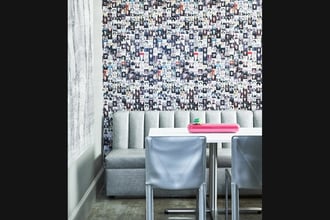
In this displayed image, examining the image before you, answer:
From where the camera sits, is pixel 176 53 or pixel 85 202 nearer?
pixel 85 202

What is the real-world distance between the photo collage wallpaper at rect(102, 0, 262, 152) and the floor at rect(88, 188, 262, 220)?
3.50 feet

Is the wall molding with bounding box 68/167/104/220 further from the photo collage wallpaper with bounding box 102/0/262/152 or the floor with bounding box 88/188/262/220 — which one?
the photo collage wallpaper with bounding box 102/0/262/152

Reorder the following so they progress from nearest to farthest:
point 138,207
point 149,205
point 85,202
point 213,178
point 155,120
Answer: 1. point 149,205
2. point 213,178
3. point 85,202
4. point 138,207
5. point 155,120

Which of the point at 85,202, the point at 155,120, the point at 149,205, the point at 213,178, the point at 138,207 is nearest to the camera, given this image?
the point at 149,205

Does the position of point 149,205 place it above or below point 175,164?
below

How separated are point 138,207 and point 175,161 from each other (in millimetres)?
1618

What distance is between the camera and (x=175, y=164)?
11.6 feet

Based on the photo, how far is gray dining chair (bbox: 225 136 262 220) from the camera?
352 centimetres

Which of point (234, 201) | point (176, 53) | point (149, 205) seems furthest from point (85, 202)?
point (176, 53)

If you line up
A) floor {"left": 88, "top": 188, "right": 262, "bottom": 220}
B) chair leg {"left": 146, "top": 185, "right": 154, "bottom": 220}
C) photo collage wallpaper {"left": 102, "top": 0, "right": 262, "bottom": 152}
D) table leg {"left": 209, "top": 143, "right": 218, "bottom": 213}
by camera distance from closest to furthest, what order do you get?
chair leg {"left": 146, "top": 185, "right": 154, "bottom": 220}, table leg {"left": 209, "top": 143, "right": 218, "bottom": 213}, floor {"left": 88, "top": 188, "right": 262, "bottom": 220}, photo collage wallpaper {"left": 102, "top": 0, "right": 262, "bottom": 152}

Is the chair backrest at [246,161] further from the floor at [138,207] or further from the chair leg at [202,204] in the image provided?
the floor at [138,207]

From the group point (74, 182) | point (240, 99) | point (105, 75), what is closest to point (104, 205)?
point (74, 182)

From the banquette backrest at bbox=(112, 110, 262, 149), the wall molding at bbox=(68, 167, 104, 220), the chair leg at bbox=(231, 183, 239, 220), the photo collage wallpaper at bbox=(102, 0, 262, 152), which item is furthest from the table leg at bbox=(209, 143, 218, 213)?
the photo collage wallpaper at bbox=(102, 0, 262, 152)

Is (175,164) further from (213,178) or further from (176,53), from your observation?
(176,53)
